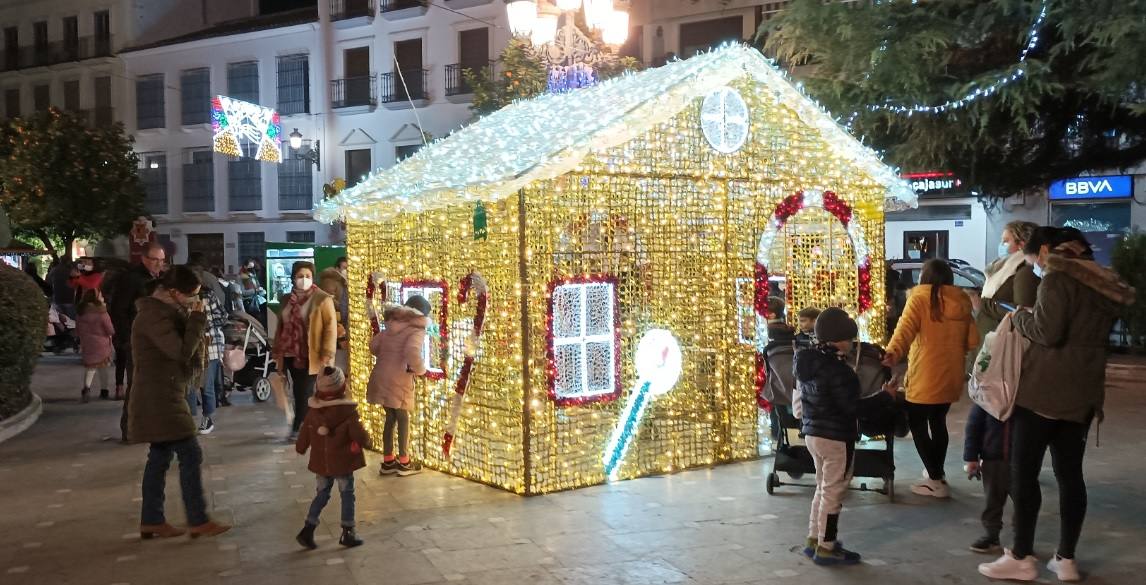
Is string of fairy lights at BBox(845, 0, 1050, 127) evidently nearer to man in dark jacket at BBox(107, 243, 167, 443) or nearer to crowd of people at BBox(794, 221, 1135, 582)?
crowd of people at BBox(794, 221, 1135, 582)

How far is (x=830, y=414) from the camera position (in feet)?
17.5

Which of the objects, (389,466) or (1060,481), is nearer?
(1060,481)

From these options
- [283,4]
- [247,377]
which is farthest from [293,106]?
[247,377]

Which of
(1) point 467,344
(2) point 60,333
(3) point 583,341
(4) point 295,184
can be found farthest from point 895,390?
(4) point 295,184

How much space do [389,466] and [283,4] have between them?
107ft

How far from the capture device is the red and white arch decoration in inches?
318

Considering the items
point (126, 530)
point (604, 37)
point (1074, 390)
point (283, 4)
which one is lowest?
point (126, 530)

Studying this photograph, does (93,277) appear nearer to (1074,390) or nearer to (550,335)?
(550,335)

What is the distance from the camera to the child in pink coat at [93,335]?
12109mm

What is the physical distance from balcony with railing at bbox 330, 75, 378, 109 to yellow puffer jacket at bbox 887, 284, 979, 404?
88.4 ft

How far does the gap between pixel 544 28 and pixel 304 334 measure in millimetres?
4578

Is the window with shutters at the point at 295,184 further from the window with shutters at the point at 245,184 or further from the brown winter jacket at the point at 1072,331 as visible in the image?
the brown winter jacket at the point at 1072,331

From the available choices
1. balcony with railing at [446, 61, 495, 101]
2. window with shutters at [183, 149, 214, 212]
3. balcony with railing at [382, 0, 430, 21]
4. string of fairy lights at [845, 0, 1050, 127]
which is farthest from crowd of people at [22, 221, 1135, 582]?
window with shutters at [183, 149, 214, 212]

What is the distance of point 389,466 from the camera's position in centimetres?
777
